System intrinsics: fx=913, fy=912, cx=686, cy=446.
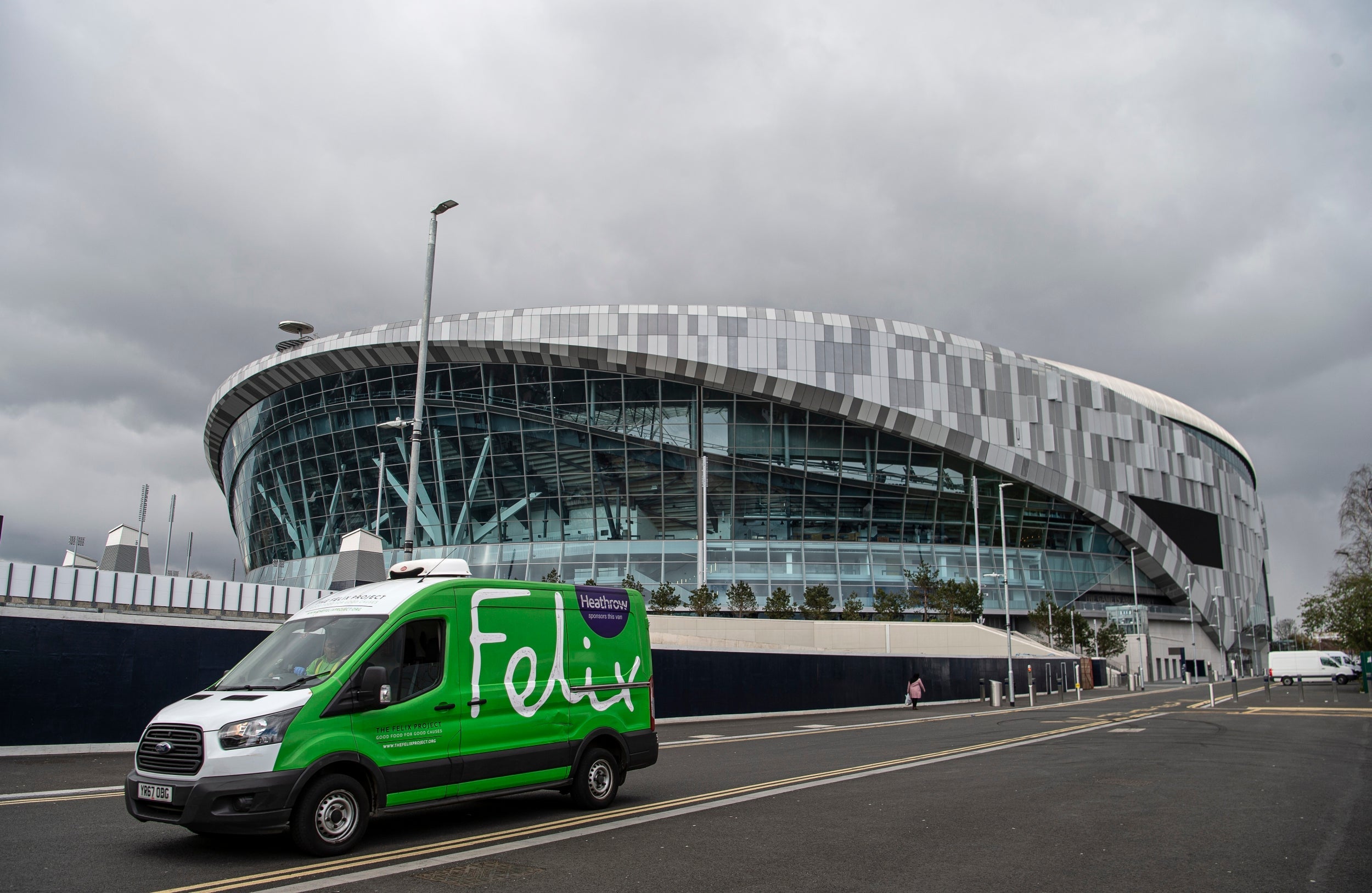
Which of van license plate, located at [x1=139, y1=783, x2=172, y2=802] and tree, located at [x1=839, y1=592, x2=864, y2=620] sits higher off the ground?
tree, located at [x1=839, y1=592, x2=864, y2=620]

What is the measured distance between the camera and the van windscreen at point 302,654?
314 inches

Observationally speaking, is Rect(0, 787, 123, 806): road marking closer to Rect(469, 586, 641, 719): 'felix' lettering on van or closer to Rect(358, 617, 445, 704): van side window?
Rect(358, 617, 445, 704): van side window

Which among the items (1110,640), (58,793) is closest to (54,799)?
(58,793)

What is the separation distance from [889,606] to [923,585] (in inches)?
165

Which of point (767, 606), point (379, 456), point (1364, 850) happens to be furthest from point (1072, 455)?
point (1364, 850)

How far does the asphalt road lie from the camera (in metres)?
6.84

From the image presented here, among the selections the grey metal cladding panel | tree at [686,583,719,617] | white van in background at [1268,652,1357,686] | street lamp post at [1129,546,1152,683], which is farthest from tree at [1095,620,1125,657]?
tree at [686,583,719,617]

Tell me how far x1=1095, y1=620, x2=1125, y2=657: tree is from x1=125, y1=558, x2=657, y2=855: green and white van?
187ft

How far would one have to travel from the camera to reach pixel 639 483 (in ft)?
171

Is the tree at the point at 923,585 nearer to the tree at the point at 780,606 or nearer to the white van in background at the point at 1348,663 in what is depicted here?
the tree at the point at 780,606

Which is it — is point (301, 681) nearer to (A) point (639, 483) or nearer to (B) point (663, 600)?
(B) point (663, 600)

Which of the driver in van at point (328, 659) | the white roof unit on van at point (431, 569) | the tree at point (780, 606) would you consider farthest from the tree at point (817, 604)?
the driver in van at point (328, 659)

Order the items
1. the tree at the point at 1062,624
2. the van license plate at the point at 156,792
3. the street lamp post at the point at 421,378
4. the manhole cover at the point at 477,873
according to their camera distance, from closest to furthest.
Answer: the manhole cover at the point at 477,873, the van license plate at the point at 156,792, the street lamp post at the point at 421,378, the tree at the point at 1062,624

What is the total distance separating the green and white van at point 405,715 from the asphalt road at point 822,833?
0.45 meters
